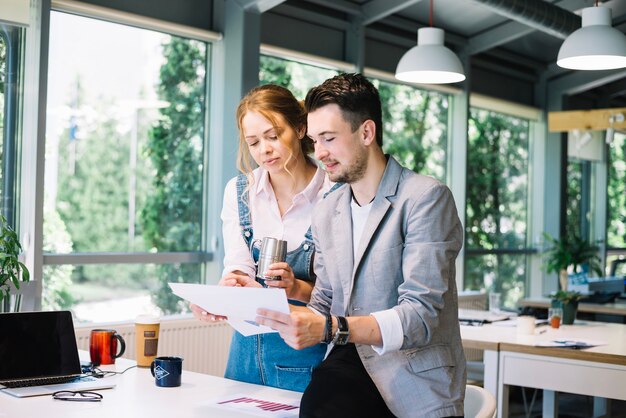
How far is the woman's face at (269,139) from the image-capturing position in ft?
8.66

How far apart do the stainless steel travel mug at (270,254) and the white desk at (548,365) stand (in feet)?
6.44

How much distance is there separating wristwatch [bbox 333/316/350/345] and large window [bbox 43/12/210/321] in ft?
11.4

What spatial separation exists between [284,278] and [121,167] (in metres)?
3.51

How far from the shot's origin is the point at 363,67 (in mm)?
7090

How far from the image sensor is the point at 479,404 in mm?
2143

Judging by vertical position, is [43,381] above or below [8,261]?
below

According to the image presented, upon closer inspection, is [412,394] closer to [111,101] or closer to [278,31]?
[111,101]

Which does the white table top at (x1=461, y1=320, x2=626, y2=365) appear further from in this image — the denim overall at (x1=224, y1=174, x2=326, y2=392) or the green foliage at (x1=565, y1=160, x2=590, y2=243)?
the green foliage at (x1=565, y1=160, x2=590, y2=243)

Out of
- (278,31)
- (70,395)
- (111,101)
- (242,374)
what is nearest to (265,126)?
(242,374)

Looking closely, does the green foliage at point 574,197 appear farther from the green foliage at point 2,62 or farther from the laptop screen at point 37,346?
the laptop screen at point 37,346

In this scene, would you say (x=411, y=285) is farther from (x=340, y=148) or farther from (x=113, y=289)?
(x=113, y=289)

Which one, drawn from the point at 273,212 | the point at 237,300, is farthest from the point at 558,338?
the point at 237,300

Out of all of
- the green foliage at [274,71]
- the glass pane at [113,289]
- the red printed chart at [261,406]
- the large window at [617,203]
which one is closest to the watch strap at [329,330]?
the red printed chart at [261,406]

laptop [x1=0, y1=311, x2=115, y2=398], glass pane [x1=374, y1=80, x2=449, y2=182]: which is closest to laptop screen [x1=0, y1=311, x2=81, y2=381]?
laptop [x1=0, y1=311, x2=115, y2=398]
